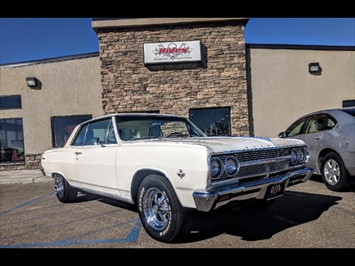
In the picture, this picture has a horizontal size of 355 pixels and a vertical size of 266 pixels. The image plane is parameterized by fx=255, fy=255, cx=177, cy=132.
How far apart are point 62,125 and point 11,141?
2378 mm

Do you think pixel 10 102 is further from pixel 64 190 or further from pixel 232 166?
pixel 232 166

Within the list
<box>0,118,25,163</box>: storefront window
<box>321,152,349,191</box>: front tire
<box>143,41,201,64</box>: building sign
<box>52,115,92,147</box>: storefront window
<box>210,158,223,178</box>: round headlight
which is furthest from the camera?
<box>0,118,25,163</box>: storefront window

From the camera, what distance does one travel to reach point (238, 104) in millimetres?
10234

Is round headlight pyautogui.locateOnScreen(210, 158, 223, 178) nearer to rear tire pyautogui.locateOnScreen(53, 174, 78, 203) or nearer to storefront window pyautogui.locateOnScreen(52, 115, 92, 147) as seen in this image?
rear tire pyautogui.locateOnScreen(53, 174, 78, 203)

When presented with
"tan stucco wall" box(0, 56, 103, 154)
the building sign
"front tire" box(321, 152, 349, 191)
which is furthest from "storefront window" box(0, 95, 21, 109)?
"front tire" box(321, 152, 349, 191)

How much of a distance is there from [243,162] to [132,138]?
5.76 feet

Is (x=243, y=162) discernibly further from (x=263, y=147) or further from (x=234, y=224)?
(x=234, y=224)

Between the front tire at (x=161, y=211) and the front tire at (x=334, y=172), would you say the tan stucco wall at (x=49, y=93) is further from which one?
the front tire at (x=334, y=172)

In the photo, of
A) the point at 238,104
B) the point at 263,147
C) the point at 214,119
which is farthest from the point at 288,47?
the point at 263,147

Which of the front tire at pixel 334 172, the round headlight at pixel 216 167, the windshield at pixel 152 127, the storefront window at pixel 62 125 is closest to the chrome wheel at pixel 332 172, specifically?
the front tire at pixel 334 172

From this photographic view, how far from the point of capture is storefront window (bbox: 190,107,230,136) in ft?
34.1

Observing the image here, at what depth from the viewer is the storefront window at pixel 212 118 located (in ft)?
34.1

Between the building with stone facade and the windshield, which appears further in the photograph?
the building with stone facade
